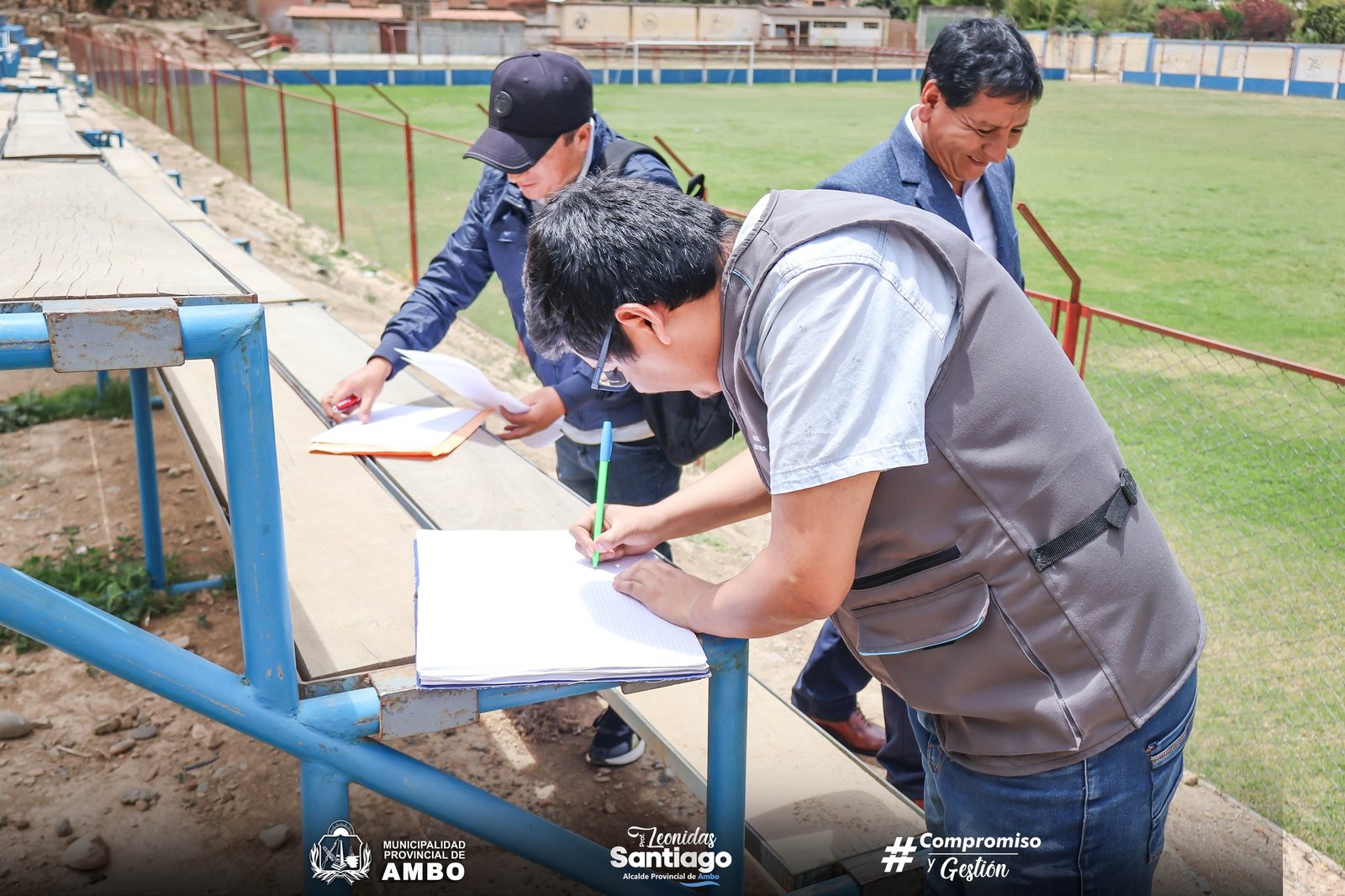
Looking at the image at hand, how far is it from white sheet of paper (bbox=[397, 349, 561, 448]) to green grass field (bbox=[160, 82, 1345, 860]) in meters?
2.29

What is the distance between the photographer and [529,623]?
153 centimetres

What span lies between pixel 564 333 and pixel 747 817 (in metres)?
1.17

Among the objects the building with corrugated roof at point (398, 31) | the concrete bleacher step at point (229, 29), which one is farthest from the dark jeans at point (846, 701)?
the concrete bleacher step at point (229, 29)

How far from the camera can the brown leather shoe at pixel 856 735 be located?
122 inches

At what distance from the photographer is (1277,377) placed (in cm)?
770

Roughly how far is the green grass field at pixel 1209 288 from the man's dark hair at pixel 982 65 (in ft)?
7.14

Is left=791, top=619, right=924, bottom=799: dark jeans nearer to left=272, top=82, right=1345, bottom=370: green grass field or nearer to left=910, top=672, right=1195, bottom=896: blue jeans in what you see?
left=910, top=672, right=1195, bottom=896: blue jeans

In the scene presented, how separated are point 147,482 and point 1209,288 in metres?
11.5

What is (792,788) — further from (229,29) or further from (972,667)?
(229,29)

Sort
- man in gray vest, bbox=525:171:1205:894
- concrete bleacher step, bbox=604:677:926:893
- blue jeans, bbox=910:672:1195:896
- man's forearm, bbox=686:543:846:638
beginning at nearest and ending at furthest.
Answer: man in gray vest, bbox=525:171:1205:894
man's forearm, bbox=686:543:846:638
blue jeans, bbox=910:672:1195:896
concrete bleacher step, bbox=604:677:926:893

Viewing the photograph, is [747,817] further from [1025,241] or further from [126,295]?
[1025,241]

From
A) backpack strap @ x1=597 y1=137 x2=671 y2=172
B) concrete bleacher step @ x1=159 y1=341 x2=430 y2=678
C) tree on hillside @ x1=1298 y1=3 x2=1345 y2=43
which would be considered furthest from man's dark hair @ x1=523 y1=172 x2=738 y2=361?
tree on hillside @ x1=1298 y1=3 x2=1345 y2=43

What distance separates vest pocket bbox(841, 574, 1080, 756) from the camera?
1.29 metres

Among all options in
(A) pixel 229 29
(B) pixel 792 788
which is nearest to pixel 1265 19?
(B) pixel 792 788
